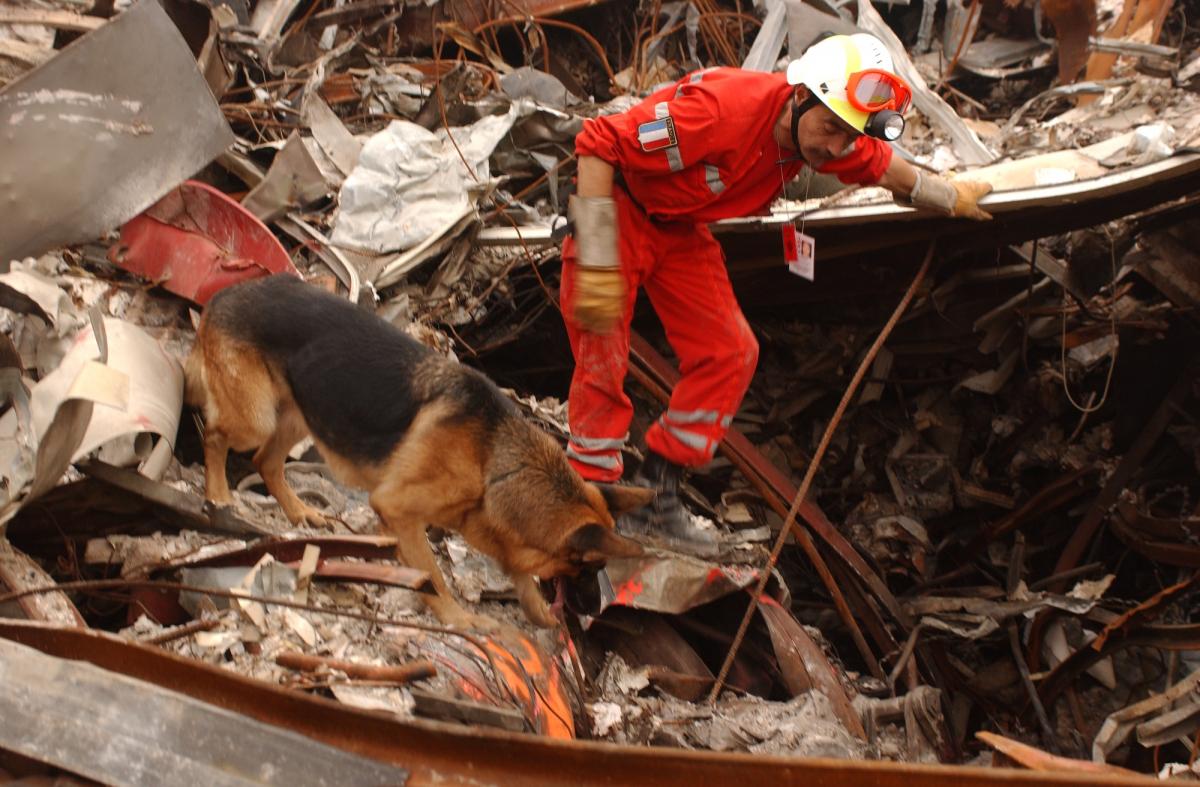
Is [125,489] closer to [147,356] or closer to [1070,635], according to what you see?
[147,356]

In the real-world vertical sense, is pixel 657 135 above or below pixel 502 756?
above

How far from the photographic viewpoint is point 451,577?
13.1ft

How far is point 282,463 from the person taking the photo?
401 cm

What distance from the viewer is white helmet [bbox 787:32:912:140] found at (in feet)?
11.7

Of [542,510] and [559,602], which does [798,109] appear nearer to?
[542,510]

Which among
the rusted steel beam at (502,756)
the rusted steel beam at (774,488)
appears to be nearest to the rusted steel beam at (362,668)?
the rusted steel beam at (502,756)

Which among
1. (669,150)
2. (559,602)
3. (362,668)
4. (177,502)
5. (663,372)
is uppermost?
(669,150)

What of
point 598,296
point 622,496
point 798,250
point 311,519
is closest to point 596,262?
point 598,296

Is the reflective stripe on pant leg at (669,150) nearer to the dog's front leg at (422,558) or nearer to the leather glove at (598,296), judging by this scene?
the leather glove at (598,296)

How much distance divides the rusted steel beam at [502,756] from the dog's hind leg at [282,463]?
1.77 metres

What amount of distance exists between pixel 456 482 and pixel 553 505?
1.27 ft

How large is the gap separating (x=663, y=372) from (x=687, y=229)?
1400 millimetres

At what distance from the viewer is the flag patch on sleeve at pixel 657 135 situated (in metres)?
3.64

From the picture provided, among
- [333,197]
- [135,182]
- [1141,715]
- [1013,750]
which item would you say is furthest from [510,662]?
[333,197]
